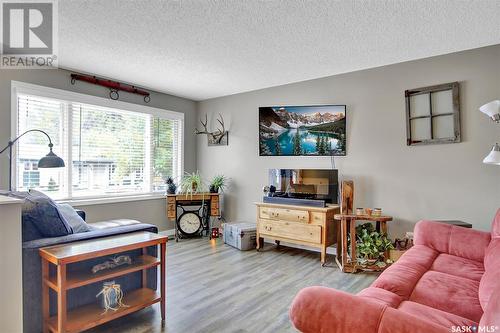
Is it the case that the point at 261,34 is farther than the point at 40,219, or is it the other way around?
the point at 261,34

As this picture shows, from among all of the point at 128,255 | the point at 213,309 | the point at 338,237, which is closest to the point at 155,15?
the point at 128,255

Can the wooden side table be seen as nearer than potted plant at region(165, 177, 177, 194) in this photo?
Yes

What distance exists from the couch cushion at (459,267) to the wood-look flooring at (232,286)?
0.86 m

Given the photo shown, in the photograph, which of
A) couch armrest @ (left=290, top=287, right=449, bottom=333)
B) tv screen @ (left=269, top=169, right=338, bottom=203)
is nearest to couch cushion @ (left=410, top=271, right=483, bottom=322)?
couch armrest @ (left=290, top=287, right=449, bottom=333)

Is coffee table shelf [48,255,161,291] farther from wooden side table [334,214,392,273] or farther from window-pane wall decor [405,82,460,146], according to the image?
window-pane wall decor [405,82,460,146]

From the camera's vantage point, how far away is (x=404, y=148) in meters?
3.42

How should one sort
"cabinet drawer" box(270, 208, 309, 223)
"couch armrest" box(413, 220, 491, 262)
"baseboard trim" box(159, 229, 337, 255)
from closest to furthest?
"couch armrest" box(413, 220, 491, 262) → "cabinet drawer" box(270, 208, 309, 223) → "baseboard trim" box(159, 229, 337, 255)

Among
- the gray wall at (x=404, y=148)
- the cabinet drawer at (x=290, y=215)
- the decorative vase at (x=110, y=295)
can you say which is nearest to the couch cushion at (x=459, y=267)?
the gray wall at (x=404, y=148)

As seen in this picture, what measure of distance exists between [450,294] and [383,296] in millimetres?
453

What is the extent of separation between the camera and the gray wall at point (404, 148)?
296cm

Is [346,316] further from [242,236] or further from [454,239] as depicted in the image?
[242,236]

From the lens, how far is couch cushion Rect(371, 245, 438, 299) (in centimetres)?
167

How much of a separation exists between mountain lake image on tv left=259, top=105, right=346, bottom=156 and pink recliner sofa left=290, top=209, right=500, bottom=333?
64.7 inches

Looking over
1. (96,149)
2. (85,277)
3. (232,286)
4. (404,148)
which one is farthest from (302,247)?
(96,149)
